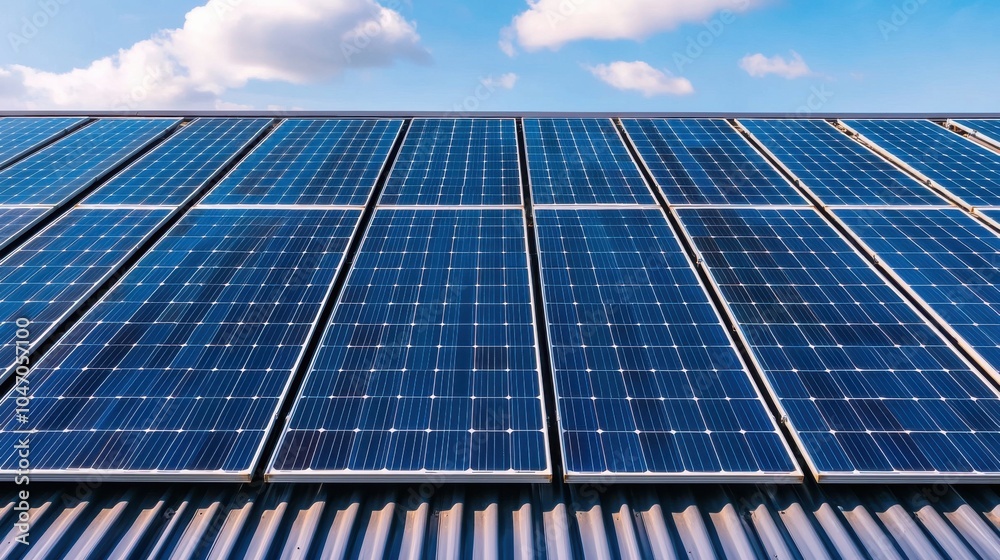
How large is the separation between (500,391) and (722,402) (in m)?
4.07

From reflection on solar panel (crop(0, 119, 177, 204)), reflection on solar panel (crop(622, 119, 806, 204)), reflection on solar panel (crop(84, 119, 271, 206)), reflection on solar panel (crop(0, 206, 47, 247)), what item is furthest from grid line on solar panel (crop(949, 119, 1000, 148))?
reflection on solar panel (crop(0, 119, 177, 204))

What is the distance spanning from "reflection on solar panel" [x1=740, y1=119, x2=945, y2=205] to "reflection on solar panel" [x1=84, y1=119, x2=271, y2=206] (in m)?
21.4

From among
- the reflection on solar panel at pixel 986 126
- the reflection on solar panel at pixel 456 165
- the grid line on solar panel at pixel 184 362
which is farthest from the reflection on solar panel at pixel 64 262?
the reflection on solar panel at pixel 986 126

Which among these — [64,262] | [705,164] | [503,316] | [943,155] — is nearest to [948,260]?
[705,164]

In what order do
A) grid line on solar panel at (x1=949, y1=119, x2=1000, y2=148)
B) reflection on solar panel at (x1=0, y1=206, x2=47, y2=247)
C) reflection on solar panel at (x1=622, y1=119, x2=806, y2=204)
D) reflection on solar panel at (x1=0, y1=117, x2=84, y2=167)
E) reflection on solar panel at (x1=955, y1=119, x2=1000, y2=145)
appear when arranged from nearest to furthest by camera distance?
reflection on solar panel at (x1=0, y1=206, x2=47, y2=247) → reflection on solar panel at (x1=622, y1=119, x2=806, y2=204) → reflection on solar panel at (x1=0, y1=117, x2=84, y2=167) → grid line on solar panel at (x1=949, y1=119, x2=1000, y2=148) → reflection on solar panel at (x1=955, y1=119, x2=1000, y2=145)

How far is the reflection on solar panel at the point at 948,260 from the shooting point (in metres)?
9.68

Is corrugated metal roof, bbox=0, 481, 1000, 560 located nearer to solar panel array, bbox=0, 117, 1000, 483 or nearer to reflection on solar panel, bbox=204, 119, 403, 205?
solar panel array, bbox=0, 117, 1000, 483

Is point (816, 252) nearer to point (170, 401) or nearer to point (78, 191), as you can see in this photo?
point (170, 401)

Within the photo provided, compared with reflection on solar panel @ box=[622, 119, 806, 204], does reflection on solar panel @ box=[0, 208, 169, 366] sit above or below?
below

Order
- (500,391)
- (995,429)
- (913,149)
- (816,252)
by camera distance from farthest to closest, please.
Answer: (913,149), (816,252), (500,391), (995,429)

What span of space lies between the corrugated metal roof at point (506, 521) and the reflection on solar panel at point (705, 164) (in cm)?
932

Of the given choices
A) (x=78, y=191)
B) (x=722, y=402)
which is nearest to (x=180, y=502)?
(x=722, y=402)

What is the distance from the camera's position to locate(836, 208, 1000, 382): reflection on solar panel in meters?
9.68

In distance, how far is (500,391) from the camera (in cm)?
812
